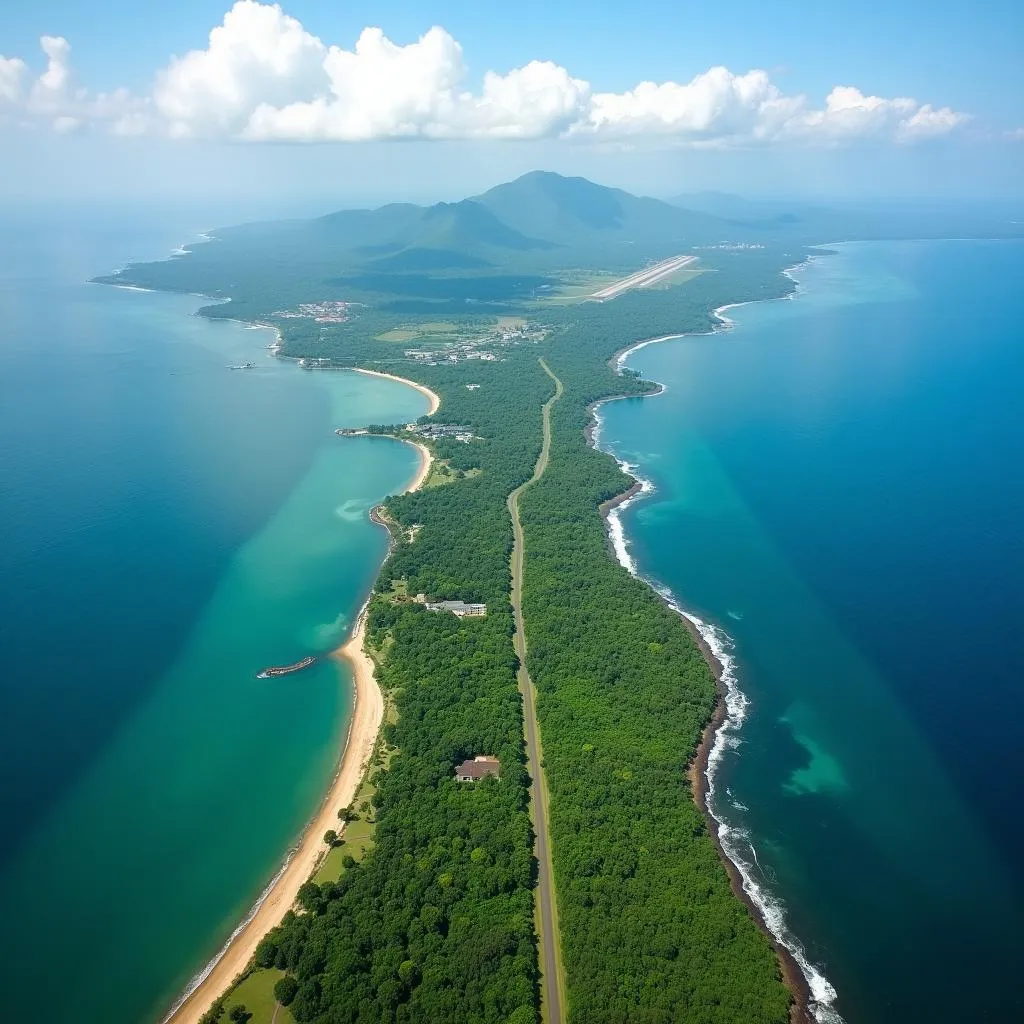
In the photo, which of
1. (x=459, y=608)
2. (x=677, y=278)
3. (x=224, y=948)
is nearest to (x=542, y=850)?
(x=224, y=948)

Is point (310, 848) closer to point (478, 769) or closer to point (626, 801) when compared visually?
point (478, 769)

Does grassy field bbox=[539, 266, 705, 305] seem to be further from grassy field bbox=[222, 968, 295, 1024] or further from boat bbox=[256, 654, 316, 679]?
grassy field bbox=[222, 968, 295, 1024]

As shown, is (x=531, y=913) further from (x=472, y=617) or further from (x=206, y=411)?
(x=206, y=411)

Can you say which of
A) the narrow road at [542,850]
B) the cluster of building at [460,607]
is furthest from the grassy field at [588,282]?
the cluster of building at [460,607]

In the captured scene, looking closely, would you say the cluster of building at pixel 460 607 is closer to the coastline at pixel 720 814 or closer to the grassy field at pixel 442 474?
the coastline at pixel 720 814

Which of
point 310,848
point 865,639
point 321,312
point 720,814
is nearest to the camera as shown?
point 310,848

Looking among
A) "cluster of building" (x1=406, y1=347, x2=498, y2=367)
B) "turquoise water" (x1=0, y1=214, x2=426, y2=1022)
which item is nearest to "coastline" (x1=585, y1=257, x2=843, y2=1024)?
"turquoise water" (x1=0, y1=214, x2=426, y2=1022)
